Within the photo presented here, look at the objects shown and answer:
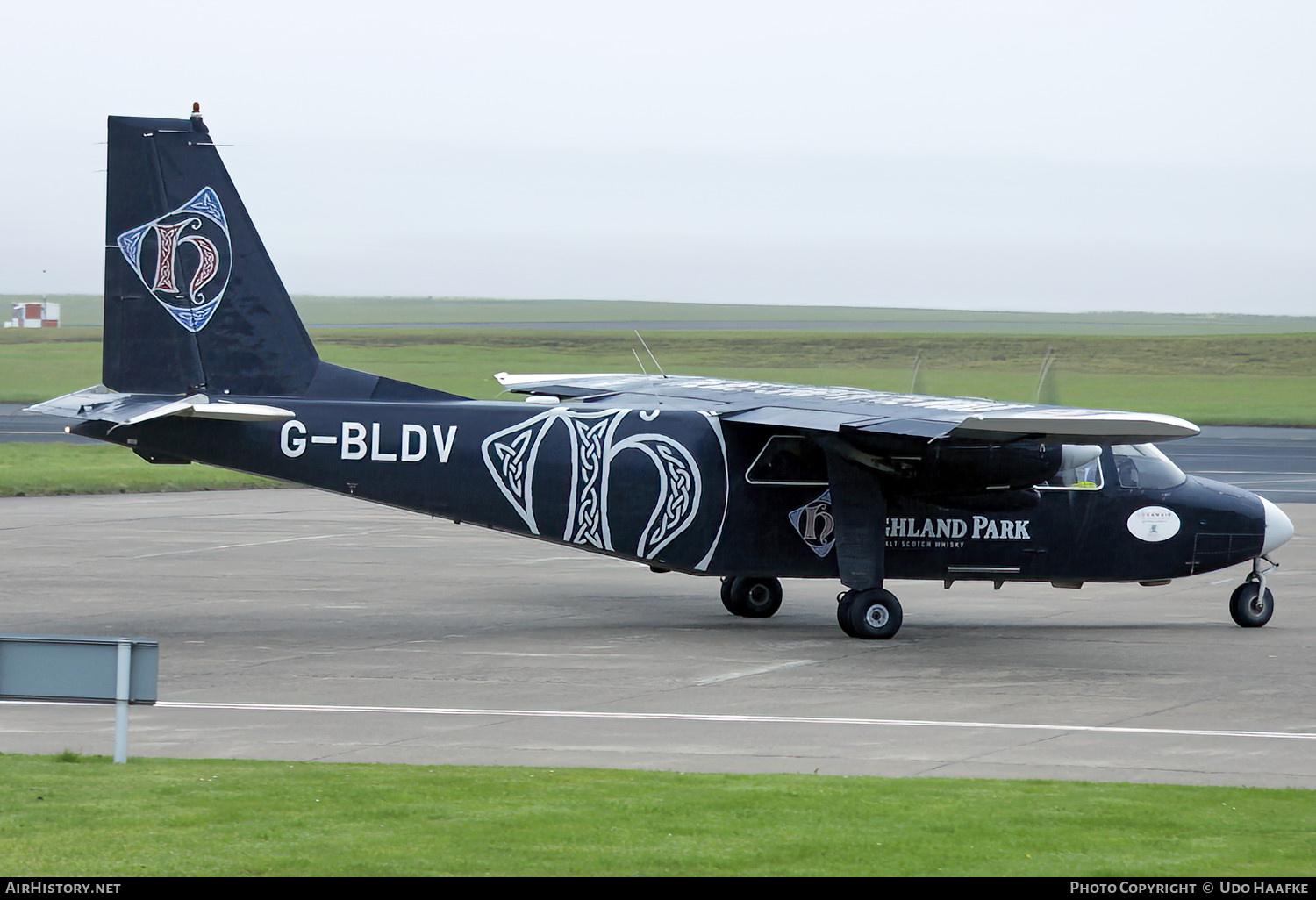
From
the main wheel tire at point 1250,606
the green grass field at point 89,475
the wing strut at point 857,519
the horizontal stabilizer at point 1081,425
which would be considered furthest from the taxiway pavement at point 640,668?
the green grass field at point 89,475

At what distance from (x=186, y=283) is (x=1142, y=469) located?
12972 mm

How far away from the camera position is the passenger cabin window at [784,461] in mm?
19984

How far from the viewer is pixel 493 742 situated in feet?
41.8

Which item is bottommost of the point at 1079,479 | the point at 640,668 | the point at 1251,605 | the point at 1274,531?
the point at 640,668

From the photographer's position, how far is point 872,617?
1911cm

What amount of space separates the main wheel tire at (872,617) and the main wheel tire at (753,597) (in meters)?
2.33

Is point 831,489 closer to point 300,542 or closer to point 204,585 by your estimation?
point 204,585

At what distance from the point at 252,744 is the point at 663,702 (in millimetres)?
4127

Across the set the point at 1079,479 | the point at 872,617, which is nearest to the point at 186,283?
the point at 872,617

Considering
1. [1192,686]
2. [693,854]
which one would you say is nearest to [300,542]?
[1192,686]

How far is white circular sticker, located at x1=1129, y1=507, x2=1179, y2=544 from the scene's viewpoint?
67.9 ft

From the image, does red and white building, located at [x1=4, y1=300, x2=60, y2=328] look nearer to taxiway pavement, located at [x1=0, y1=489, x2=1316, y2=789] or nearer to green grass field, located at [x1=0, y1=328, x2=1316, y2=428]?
green grass field, located at [x1=0, y1=328, x2=1316, y2=428]

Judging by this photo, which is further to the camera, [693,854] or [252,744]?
[252,744]

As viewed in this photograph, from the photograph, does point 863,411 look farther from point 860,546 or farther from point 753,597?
point 753,597
